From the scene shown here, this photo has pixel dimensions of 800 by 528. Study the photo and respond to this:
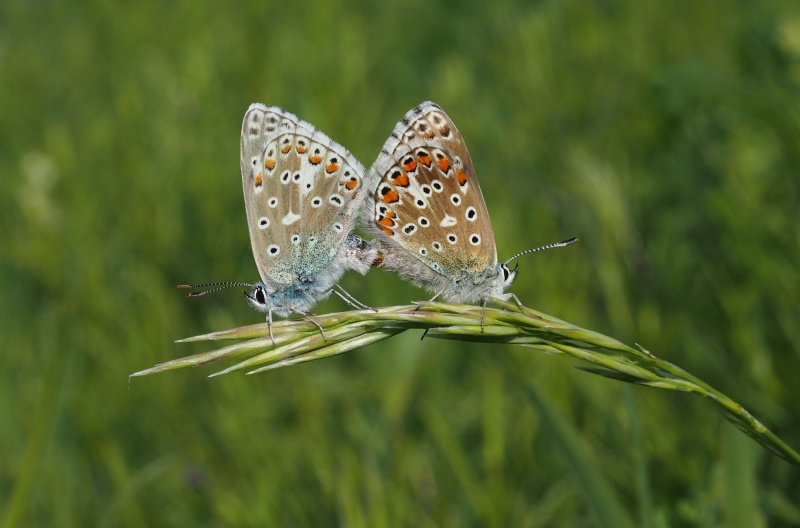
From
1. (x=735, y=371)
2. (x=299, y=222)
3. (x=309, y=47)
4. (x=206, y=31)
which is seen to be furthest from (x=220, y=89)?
(x=735, y=371)

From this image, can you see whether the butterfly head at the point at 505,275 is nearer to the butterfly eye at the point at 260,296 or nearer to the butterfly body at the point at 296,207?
the butterfly body at the point at 296,207

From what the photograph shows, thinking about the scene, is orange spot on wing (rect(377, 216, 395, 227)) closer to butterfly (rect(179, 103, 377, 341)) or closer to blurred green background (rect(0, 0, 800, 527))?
butterfly (rect(179, 103, 377, 341))

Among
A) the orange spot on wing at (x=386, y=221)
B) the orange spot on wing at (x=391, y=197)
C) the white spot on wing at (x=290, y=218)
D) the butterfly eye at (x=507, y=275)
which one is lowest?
the butterfly eye at (x=507, y=275)

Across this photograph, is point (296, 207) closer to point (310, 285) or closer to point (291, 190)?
point (291, 190)

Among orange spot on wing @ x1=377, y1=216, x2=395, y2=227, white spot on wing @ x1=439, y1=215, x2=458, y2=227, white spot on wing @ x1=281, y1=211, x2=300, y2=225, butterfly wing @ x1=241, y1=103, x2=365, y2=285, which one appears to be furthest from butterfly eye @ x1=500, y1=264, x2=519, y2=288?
white spot on wing @ x1=281, y1=211, x2=300, y2=225


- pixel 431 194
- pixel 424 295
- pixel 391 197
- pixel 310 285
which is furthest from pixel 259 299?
pixel 424 295

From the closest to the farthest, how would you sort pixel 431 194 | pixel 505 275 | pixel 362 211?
pixel 431 194 → pixel 505 275 → pixel 362 211

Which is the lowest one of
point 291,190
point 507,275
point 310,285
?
point 507,275

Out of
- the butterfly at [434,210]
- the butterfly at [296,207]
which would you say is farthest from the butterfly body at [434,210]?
the butterfly at [296,207]
